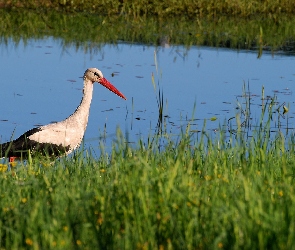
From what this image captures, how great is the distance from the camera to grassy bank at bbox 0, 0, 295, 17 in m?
20.0

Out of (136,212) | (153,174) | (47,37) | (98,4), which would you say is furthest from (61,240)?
(98,4)

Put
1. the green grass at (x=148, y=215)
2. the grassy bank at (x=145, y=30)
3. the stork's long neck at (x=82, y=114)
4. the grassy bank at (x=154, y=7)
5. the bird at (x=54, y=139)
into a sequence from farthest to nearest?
the grassy bank at (x=154, y=7) < the grassy bank at (x=145, y=30) < the stork's long neck at (x=82, y=114) < the bird at (x=54, y=139) < the green grass at (x=148, y=215)

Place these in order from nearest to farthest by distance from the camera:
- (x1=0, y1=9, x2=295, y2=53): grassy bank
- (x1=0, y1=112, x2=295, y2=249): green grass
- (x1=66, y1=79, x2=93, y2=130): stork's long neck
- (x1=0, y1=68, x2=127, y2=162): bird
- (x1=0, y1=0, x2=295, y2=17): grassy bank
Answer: (x1=0, y1=112, x2=295, y2=249): green grass < (x1=0, y1=68, x2=127, y2=162): bird < (x1=66, y1=79, x2=93, y2=130): stork's long neck < (x1=0, y1=9, x2=295, y2=53): grassy bank < (x1=0, y1=0, x2=295, y2=17): grassy bank

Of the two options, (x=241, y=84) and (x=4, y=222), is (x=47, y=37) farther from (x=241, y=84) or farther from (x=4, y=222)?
(x=4, y=222)

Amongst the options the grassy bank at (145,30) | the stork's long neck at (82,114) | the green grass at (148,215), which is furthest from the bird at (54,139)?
the grassy bank at (145,30)

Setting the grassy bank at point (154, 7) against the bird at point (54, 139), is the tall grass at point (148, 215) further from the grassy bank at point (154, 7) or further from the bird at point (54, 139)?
the grassy bank at point (154, 7)

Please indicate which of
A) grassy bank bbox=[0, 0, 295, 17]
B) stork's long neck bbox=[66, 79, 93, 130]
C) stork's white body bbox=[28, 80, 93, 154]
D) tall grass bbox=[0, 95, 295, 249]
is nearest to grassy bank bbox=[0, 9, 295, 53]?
grassy bank bbox=[0, 0, 295, 17]

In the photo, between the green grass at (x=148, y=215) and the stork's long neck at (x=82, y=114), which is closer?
the green grass at (x=148, y=215)

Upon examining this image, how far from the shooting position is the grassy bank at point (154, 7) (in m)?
20.0

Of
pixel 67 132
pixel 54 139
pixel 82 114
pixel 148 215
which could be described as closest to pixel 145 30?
pixel 82 114

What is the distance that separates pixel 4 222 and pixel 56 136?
12.4 feet

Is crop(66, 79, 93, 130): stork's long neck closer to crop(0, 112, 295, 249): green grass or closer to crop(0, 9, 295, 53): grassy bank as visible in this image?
crop(0, 112, 295, 249): green grass

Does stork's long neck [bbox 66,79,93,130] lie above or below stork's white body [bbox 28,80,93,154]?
above

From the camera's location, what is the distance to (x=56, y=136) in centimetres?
835
